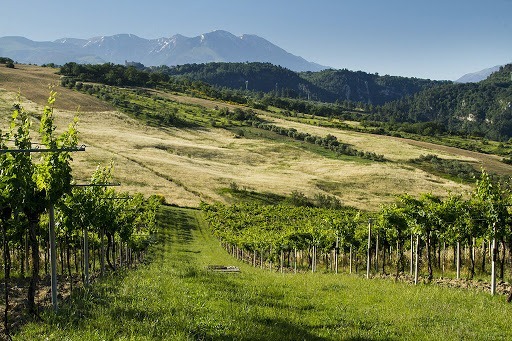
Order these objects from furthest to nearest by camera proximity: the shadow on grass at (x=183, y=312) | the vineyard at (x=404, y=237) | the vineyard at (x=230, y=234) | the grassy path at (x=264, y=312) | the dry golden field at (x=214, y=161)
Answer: the dry golden field at (x=214, y=161)
the vineyard at (x=404, y=237)
the vineyard at (x=230, y=234)
the grassy path at (x=264, y=312)
the shadow on grass at (x=183, y=312)

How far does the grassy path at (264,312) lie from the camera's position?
11.2 m

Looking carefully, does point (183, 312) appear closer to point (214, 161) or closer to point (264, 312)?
point (264, 312)

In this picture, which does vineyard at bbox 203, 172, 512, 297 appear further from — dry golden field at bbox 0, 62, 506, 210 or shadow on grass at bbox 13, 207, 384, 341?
dry golden field at bbox 0, 62, 506, 210

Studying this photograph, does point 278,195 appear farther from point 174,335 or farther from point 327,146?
point 174,335

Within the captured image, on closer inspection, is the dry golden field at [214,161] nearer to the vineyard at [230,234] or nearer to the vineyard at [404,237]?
the vineyard at [230,234]

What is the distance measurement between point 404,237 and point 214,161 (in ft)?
282

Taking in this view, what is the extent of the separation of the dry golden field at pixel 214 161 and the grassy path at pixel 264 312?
66.6 metres

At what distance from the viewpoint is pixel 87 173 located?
85.9m

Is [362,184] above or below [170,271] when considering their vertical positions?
below

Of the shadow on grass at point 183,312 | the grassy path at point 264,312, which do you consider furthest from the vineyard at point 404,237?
the shadow on grass at point 183,312

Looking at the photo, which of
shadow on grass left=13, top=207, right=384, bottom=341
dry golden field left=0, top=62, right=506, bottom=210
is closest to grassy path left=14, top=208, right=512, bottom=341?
shadow on grass left=13, top=207, right=384, bottom=341

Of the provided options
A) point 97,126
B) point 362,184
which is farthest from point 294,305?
point 97,126

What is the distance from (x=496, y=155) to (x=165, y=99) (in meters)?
138

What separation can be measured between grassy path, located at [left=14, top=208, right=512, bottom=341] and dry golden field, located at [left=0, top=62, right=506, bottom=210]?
66.6 meters
